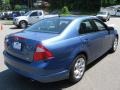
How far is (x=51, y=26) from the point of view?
5.79m

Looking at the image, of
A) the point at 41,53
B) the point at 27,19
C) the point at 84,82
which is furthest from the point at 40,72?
the point at 27,19

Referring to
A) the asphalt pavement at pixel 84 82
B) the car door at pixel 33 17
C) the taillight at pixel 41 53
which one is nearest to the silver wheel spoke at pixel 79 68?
the asphalt pavement at pixel 84 82

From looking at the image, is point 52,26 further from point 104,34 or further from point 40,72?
point 104,34

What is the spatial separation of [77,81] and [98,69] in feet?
3.97

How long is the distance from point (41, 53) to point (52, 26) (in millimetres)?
1236

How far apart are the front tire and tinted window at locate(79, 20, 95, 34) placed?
621mm

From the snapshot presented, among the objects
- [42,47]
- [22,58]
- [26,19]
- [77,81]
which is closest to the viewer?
[42,47]

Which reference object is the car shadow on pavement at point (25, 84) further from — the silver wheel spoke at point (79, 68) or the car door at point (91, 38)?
the car door at point (91, 38)

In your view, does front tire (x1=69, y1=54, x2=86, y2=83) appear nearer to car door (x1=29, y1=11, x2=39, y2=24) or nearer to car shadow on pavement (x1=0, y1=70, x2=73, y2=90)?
car shadow on pavement (x1=0, y1=70, x2=73, y2=90)

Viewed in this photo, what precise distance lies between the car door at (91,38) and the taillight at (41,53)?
122 centimetres

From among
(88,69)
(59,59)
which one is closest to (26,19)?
(88,69)

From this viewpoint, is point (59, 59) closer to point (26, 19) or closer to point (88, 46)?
point (88, 46)

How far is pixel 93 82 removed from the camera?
559cm

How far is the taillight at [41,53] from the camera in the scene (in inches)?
185
